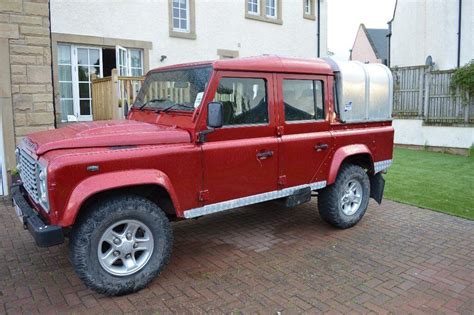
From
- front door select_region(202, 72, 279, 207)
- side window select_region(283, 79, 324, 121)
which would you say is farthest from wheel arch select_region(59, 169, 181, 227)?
side window select_region(283, 79, 324, 121)

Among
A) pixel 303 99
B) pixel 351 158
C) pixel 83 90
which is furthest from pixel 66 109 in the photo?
pixel 351 158

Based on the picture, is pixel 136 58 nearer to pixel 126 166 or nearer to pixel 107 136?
pixel 107 136

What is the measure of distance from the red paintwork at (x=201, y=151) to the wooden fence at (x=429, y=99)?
9525mm

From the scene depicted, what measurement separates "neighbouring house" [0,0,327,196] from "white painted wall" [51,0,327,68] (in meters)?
0.02

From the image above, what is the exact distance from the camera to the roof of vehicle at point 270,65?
4.50 metres

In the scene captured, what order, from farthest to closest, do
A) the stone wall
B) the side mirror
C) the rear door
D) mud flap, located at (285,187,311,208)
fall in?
the stone wall
mud flap, located at (285,187,311,208)
the rear door
the side mirror

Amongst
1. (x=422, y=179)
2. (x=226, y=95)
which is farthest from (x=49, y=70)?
(x=422, y=179)

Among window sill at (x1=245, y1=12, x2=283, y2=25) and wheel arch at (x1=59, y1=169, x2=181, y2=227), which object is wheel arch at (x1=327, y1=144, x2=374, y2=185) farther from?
window sill at (x1=245, y1=12, x2=283, y2=25)

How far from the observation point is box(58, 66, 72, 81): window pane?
35.7 feet

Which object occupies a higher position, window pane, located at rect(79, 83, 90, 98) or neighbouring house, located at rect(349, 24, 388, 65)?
neighbouring house, located at rect(349, 24, 388, 65)

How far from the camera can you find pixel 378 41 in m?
41.8

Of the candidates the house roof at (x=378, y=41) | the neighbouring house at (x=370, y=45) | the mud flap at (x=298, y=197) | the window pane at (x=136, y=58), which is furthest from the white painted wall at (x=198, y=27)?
the neighbouring house at (x=370, y=45)

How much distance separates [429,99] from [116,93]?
10.5 metres

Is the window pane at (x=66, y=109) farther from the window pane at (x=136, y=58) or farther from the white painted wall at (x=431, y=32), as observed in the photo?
the white painted wall at (x=431, y=32)
